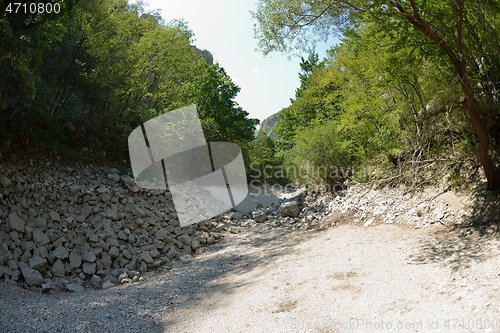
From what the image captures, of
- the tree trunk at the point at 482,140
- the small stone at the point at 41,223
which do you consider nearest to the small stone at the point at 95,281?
the small stone at the point at 41,223

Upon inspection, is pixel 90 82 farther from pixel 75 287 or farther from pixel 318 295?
pixel 318 295

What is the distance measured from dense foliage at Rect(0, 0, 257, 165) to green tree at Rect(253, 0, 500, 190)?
13.3ft

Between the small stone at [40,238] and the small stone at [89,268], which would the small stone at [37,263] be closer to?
the small stone at [40,238]

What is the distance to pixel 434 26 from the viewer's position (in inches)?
224

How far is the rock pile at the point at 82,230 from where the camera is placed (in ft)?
21.2

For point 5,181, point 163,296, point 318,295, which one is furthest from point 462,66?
point 5,181

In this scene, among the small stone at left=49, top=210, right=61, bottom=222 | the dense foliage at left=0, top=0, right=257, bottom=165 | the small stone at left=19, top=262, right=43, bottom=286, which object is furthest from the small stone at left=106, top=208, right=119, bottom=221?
the dense foliage at left=0, top=0, right=257, bottom=165

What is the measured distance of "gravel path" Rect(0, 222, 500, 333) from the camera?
12.2 ft

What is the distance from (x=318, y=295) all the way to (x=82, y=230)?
225 inches

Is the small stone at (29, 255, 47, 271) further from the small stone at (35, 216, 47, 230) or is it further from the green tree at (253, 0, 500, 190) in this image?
the green tree at (253, 0, 500, 190)

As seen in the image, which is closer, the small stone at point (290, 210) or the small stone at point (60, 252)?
the small stone at point (60, 252)

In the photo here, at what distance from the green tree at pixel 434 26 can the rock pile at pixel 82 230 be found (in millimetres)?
5482

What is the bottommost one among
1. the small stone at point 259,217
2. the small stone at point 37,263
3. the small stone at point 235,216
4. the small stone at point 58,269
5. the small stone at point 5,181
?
the small stone at point 259,217

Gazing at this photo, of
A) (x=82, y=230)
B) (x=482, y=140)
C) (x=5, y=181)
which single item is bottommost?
(x=82, y=230)
